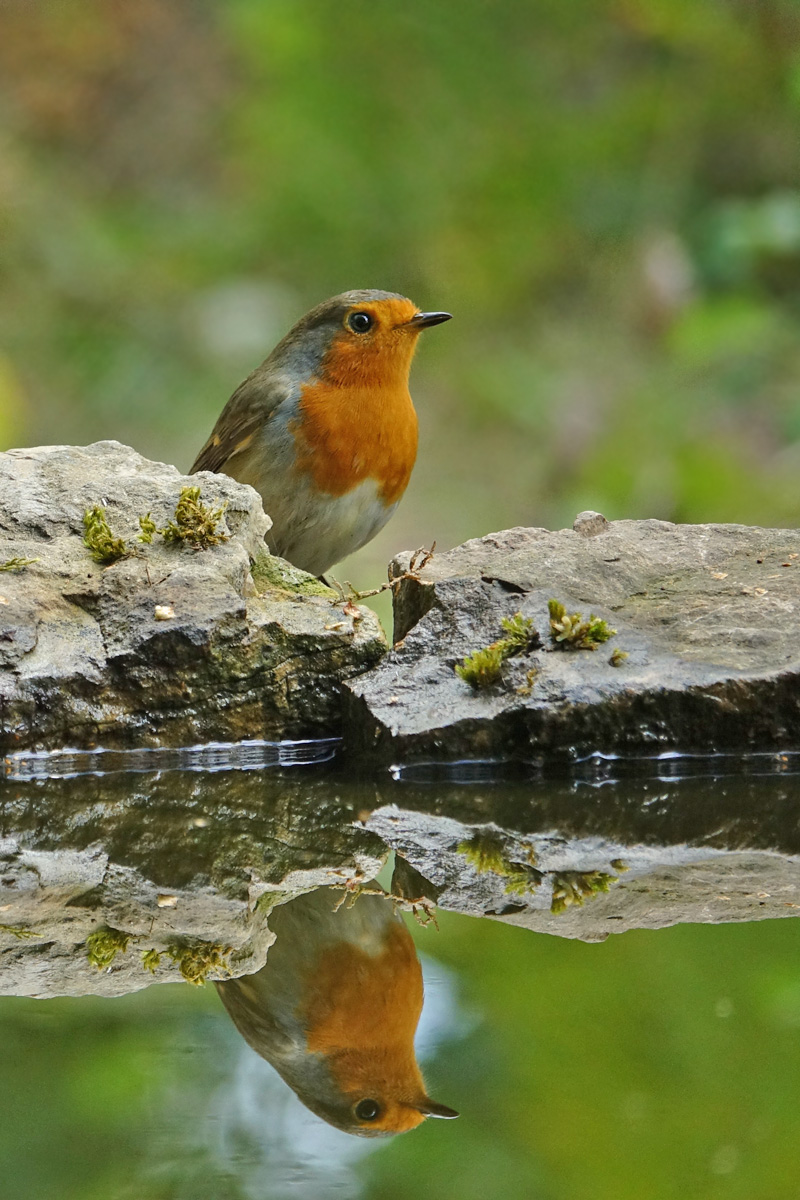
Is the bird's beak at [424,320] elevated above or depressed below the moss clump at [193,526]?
above

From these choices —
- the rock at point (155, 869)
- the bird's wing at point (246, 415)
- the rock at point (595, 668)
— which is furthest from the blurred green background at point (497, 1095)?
the bird's wing at point (246, 415)

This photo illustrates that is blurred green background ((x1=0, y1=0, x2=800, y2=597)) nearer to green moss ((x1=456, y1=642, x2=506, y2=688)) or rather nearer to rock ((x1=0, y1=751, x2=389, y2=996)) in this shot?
green moss ((x1=456, y1=642, x2=506, y2=688))

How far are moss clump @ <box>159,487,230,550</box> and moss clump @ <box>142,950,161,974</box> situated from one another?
134 centimetres

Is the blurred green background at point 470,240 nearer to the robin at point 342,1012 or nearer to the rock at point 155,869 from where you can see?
the rock at point 155,869

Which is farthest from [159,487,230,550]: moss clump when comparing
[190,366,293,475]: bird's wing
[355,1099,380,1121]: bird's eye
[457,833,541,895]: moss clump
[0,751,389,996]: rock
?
[355,1099,380,1121]: bird's eye

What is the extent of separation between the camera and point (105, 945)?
210 centimetres

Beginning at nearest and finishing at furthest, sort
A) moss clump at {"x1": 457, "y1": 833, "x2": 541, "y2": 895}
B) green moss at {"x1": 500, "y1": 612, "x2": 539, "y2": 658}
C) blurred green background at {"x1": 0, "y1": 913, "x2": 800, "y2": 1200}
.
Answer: blurred green background at {"x1": 0, "y1": 913, "x2": 800, "y2": 1200} → moss clump at {"x1": 457, "y1": 833, "x2": 541, "y2": 895} → green moss at {"x1": 500, "y1": 612, "x2": 539, "y2": 658}

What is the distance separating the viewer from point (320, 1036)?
1854mm

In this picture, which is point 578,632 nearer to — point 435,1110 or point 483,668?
point 483,668

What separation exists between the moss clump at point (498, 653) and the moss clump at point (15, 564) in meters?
0.95

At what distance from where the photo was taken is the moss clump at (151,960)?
6.62 feet

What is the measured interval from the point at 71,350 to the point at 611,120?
304 cm

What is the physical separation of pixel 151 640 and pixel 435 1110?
1567 millimetres

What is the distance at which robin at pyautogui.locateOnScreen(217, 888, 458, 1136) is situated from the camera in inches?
66.9
